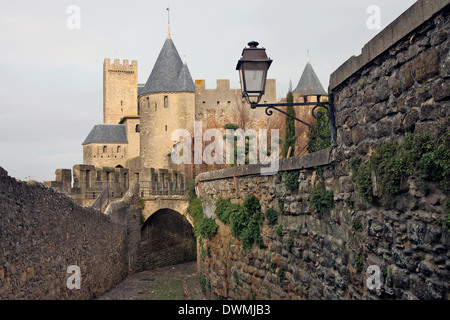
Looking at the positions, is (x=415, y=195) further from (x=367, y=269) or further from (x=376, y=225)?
(x=367, y=269)

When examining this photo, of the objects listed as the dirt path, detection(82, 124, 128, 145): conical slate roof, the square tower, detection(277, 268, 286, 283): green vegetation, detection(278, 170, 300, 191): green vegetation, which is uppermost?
the square tower

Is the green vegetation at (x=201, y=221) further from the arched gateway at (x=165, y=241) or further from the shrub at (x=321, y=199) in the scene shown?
the arched gateway at (x=165, y=241)

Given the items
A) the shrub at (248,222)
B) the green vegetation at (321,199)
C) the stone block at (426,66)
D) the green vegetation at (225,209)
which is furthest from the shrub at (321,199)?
the green vegetation at (225,209)

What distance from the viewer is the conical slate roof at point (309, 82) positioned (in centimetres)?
3259

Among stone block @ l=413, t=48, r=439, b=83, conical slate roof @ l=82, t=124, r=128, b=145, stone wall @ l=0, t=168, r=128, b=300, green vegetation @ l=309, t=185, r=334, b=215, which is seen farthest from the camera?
conical slate roof @ l=82, t=124, r=128, b=145

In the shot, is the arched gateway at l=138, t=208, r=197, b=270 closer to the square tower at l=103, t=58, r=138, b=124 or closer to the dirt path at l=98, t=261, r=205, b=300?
the dirt path at l=98, t=261, r=205, b=300

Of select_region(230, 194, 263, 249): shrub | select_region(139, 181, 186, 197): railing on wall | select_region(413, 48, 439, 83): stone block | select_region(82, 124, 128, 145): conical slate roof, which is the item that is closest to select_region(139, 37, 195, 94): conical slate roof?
select_region(82, 124, 128, 145): conical slate roof

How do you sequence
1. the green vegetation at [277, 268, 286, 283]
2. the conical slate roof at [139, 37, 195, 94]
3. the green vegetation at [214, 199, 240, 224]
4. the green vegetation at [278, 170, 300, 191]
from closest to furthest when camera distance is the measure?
the green vegetation at [278, 170, 300, 191] < the green vegetation at [277, 268, 286, 283] < the green vegetation at [214, 199, 240, 224] < the conical slate roof at [139, 37, 195, 94]

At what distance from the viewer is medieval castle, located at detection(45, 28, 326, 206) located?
2094 cm

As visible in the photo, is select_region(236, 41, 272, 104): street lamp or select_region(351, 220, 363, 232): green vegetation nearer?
select_region(351, 220, 363, 232): green vegetation

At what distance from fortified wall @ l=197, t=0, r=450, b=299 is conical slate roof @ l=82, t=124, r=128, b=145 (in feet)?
159

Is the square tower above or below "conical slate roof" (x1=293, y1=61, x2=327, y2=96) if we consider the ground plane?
above

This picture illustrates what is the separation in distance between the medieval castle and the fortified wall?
12.7 metres
